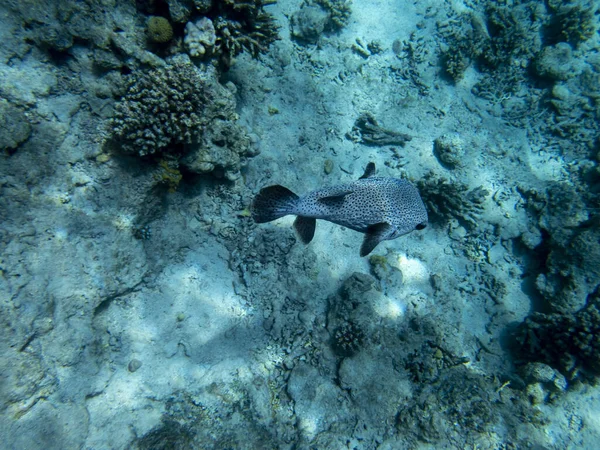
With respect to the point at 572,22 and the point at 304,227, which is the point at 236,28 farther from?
the point at 572,22

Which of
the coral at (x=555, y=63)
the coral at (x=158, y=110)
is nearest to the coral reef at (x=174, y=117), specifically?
the coral at (x=158, y=110)

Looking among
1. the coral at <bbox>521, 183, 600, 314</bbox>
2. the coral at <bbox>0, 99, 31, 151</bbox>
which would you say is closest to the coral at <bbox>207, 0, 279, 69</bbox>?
the coral at <bbox>0, 99, 31, 151</bbox>

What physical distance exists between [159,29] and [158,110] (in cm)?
135

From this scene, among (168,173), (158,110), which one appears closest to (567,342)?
(168,173)

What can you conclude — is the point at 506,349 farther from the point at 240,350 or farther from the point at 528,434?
the point at 240,350

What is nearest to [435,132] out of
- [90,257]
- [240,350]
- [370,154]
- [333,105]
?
[370,154]

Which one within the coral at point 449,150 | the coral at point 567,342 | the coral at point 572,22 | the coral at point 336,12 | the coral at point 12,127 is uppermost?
the coral at point 572,22

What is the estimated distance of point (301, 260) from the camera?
599 centimetres

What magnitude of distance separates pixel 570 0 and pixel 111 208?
42.2ft

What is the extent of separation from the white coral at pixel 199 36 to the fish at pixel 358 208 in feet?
8.57

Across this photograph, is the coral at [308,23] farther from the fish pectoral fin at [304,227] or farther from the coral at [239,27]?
the fish pectoral fin at [304,227]

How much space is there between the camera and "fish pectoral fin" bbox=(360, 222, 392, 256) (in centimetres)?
406

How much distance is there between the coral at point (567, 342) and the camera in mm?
5750

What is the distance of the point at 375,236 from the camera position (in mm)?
4102
